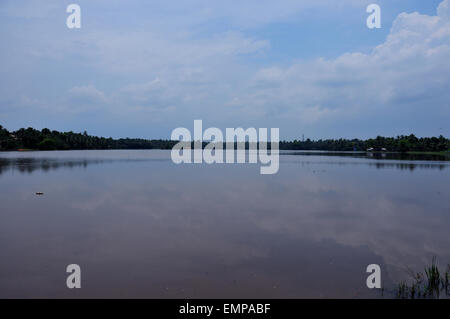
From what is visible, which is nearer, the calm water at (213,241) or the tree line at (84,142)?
the calm water at (213,241)

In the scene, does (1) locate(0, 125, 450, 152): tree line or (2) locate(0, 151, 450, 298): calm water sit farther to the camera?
(1) locate(0, 125, 450, 152): tree line

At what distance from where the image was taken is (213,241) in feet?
37.4

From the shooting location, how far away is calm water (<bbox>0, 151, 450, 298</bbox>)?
7906mm

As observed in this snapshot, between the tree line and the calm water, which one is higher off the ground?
the tree line

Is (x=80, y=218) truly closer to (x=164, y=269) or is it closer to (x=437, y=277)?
(x=164, y=269)

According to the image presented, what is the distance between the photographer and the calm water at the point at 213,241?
25.9 ft

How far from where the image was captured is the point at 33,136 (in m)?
122

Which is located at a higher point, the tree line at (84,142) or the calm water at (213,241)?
the tree line at (84,142)

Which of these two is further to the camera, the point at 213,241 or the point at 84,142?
the point at 84,142
